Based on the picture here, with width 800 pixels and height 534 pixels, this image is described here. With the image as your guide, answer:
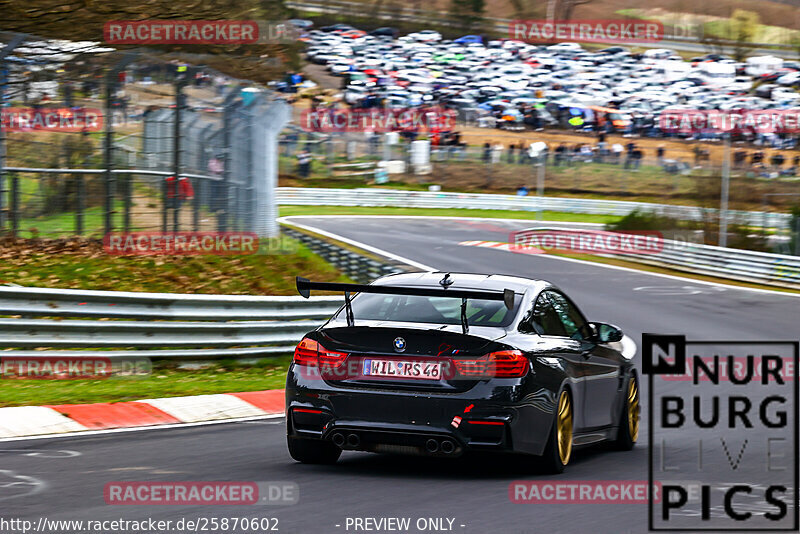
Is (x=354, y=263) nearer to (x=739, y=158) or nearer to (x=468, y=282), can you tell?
(x=468, y=282)

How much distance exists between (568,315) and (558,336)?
592mm

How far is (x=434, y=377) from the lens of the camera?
713 cm

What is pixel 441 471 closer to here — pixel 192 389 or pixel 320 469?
pixel 320 469

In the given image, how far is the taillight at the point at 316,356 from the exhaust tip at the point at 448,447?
0.79 metres

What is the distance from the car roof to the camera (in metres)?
7.89

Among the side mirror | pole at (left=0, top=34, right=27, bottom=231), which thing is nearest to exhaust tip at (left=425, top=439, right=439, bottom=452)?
the side mirror

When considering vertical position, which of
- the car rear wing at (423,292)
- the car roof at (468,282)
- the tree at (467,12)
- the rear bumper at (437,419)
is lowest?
the rear bumper at (437,419)

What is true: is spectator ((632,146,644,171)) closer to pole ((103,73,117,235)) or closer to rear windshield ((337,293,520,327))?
pole ((103,73,117,235))

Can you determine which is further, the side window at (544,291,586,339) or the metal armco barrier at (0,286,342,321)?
the metal armco barrier at (0,286,342,321)

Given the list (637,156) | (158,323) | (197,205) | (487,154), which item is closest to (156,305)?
(158,323)

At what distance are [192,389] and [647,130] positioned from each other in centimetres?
4852

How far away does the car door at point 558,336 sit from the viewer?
7.76 meters

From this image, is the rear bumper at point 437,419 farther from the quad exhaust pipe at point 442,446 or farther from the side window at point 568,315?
the side window at point 568,315

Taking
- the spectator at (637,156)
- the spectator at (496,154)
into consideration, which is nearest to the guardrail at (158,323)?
the spectator at (637,156)
